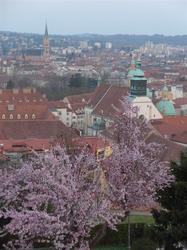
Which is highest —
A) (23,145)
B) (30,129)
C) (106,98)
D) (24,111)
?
(23,145)

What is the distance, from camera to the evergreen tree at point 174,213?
1309 centimetres

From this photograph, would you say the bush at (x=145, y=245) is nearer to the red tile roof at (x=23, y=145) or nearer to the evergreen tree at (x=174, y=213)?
the evergreen tree at (x=174, y=213)

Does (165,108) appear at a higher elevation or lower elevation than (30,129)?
lower

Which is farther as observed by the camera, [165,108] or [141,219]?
[165,108]

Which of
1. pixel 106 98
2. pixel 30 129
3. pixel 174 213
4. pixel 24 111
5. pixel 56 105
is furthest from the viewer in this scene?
pixel 56 105

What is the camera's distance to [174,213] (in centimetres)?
1323


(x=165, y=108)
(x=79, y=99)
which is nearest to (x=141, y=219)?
(x=165, y=108)

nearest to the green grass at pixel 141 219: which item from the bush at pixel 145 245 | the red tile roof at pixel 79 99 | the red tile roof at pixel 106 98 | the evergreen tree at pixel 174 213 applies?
the bush at pixel 145 245

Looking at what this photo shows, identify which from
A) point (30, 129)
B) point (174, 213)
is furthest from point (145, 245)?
point (30, 129)

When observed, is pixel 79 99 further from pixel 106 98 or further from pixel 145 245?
pixel 145 245

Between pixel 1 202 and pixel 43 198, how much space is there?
2.60 metres

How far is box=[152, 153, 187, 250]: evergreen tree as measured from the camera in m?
13.1

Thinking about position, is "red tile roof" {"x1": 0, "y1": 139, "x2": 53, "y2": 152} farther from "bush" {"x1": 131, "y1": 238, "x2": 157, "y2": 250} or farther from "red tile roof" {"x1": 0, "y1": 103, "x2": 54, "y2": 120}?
"red tile roof" {"x1": 0, "y1": 103, "x2": 54, "y2": 120}

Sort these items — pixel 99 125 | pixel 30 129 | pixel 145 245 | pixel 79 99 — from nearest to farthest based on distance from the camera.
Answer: pixel 145 245
pixel 30 129
pixel 99 125
pixel 79 99
